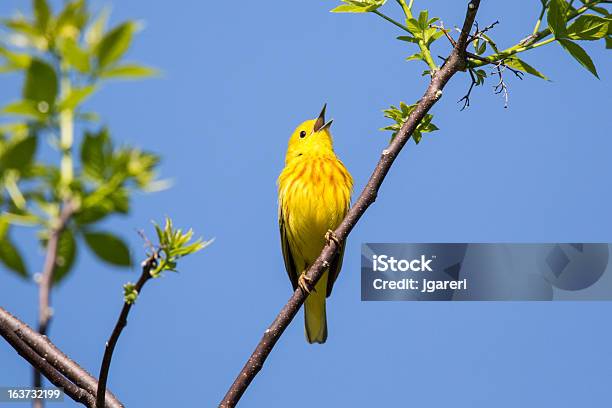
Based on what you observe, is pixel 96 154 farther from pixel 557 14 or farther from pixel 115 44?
pixel 557 14

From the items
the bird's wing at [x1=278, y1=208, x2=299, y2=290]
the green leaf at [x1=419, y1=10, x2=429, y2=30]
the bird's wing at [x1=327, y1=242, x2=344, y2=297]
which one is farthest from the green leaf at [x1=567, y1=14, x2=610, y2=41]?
the bird's wing at [x1=278, y1=208, x2=299, y2=290]

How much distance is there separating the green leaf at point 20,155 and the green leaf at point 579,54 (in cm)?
177

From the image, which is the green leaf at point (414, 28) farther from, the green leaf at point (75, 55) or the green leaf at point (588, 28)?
the green leaf at point (75, 55)

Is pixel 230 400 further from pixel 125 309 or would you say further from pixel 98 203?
pixel 98 203

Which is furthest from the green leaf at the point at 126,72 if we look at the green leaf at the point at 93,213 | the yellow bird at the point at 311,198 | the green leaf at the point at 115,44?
the yellow bird at the point at 311,198

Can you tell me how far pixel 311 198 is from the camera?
5328mm

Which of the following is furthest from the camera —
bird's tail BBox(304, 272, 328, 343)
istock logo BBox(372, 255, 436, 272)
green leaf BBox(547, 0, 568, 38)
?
bird's tail BBox(304, 272, 328, 343)

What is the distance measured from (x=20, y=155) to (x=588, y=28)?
1805 millimetres

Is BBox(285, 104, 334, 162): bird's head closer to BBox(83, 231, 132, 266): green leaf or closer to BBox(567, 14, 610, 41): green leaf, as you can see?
BBox(567, 14, 610, 41): green leaf

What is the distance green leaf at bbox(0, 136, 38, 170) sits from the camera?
0.67 meters

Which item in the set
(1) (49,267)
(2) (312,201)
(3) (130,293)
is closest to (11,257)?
(1) (49,267)

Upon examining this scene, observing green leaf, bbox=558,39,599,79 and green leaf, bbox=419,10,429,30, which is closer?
green leaf, bbox=558,39,599,79

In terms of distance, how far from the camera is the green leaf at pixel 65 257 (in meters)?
0.73

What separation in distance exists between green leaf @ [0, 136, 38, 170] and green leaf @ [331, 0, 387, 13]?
1.81m
